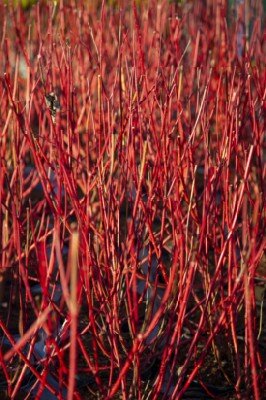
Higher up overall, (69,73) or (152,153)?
(69,73)

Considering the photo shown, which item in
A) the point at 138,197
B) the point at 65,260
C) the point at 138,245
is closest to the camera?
the point at 138,197

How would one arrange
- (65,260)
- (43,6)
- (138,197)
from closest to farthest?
1. (138,197)
2. (65,260)
3. (43,6)

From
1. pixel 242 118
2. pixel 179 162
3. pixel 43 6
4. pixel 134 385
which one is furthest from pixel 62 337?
pixel 43 6

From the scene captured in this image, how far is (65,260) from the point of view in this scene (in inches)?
116

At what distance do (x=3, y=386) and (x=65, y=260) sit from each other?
83 centimetres

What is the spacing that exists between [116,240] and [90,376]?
0.53m

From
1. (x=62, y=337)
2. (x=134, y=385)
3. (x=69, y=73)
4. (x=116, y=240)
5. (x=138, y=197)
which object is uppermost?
(x=69, y=73)

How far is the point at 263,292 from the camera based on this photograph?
2.75m

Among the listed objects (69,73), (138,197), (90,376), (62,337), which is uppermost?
(69,73)

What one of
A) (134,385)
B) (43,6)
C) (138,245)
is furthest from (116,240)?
(43,6)

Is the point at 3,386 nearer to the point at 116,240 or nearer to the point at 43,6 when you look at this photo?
the point at 116,240

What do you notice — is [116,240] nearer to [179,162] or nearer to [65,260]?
[179,162]

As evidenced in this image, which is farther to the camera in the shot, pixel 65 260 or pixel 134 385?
pixel 65 260

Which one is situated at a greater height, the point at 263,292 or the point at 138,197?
the point at 138,197
